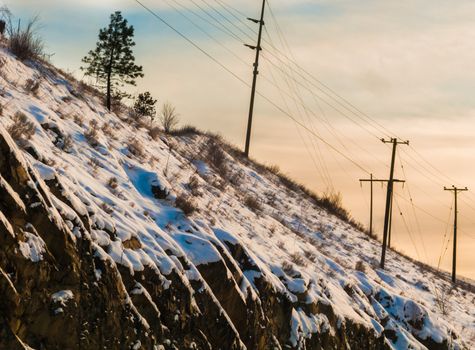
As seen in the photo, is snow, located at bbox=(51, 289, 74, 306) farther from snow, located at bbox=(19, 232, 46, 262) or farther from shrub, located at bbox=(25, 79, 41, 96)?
shrub, located at bbox=(25, 79, 41, 96)

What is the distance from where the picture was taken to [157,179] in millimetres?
14547

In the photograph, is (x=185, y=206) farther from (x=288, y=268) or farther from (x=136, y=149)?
(x=136, y=149)

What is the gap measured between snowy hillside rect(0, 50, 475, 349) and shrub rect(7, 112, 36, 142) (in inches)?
2.3

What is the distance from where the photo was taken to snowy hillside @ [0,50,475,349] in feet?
27.2

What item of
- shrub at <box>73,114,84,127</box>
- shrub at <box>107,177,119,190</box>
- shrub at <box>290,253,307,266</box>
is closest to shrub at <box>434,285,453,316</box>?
shrub at <box>290,253,307,266</box>

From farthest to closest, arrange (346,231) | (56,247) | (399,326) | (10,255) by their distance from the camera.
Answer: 1. (346,231)
2. (399,326)
3. (56,247)
4. (10,255)

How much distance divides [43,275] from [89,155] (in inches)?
226

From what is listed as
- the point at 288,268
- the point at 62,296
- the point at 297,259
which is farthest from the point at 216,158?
the point at 62,296

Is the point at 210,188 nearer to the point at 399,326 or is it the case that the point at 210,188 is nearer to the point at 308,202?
the point at 399,326

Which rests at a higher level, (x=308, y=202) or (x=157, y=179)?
(x=157, y=179)

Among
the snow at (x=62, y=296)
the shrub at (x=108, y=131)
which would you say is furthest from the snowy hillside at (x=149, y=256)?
the shrub at (x=108, y=131)

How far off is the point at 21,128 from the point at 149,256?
11.3ft

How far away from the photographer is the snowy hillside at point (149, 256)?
8.30 metres

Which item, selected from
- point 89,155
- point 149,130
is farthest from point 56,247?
point 149,130
